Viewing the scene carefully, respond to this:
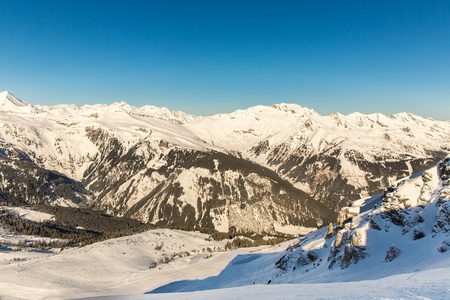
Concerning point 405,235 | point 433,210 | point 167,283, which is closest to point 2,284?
point 167,283

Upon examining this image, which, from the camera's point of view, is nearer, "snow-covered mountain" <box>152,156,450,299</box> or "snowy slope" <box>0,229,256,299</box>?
"snow-covered mountain" <box>152,156,450,299</box>

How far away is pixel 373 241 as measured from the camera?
58469 millimetres

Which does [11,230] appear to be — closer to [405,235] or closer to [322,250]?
[322,250]

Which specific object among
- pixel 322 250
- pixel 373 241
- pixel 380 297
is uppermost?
pixel 380 297

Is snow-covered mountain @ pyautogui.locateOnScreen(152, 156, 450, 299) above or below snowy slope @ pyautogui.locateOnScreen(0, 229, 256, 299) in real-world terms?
above

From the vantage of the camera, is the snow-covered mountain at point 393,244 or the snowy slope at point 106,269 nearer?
the snow-covered mountain at point 393,244

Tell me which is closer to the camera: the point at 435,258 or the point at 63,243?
the point at 435,258

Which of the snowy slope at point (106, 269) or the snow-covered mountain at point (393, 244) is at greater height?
the snow-covered mountain at point (393, 244)

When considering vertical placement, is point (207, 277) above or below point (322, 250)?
below

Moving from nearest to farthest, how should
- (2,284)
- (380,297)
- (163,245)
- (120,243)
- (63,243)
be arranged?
(380,297), (2,284), (120,243), (163,245), (63,243)

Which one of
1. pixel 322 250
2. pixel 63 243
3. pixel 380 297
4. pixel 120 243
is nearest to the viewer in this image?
pixel 380 297

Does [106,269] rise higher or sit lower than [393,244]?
lower

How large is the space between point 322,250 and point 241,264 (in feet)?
130

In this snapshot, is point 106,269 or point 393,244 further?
point 106,269
